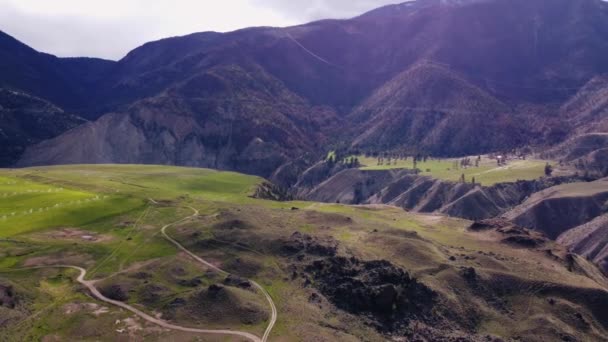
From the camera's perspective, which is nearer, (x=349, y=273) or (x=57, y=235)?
(x=349, y=273)

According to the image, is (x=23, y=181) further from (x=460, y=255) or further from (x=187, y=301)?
(x=460, y=255)

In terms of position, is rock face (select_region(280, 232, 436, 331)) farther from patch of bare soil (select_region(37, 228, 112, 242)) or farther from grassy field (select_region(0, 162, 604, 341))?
patch of bare soil (select_region(37, 228, 112, 242))

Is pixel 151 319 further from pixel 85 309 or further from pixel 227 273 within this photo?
pixel 227 273

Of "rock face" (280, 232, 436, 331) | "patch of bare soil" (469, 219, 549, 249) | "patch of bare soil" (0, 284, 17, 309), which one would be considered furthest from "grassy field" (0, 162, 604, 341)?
"patch of bare soil" (469, 219, 549, 249)

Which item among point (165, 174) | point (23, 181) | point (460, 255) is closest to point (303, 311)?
point (460, 255)

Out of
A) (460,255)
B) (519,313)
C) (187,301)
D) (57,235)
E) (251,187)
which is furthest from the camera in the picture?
(251,187)

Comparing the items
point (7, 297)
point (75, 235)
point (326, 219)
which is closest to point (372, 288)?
point (326, 219)
